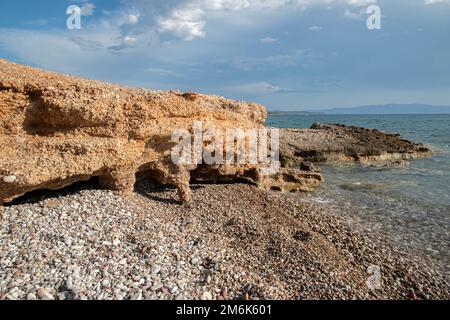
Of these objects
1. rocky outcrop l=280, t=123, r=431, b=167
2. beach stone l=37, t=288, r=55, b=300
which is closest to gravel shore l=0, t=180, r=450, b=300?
beach stone l=37, t=288, r=55, b=300

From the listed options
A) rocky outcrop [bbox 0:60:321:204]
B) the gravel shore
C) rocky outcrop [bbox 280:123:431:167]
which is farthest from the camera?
rocky outcrop [bbox 280:123:431:167]

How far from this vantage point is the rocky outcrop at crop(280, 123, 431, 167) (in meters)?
32.0

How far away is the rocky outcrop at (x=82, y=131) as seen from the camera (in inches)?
371

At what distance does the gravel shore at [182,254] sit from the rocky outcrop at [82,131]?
728mm

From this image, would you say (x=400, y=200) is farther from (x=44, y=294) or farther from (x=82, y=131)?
(x=44, y=294)

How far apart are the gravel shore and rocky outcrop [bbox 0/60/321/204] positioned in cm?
73

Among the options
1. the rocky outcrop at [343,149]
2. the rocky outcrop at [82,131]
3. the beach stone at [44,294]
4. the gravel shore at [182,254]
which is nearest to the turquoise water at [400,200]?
the gravel shore at [182,254]

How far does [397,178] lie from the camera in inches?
933

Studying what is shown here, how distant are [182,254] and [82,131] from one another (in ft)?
15.5

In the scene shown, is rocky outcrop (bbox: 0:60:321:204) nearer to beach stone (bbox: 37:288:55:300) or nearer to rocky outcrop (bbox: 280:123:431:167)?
beach stone (bbox: 37:288:55:300)

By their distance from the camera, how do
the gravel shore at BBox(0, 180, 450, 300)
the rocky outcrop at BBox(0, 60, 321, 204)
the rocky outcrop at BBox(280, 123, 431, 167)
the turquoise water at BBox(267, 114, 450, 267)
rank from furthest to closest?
the rocky outcrop at BBox(280, 123, 431, 167)
the turquoise water at BBox(267, 114, 450, 267)
the rocky outcrop at BBox(0, 60, 321, 204)
the gravel shore at BBox(0, 180, 450, 300)

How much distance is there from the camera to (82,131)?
10.3m
